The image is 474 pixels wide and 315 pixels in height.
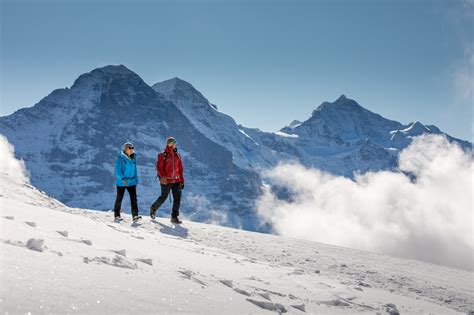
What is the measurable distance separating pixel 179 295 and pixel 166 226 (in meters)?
9.43

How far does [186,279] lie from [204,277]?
648 mm

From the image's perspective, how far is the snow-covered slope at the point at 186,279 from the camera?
159 inches

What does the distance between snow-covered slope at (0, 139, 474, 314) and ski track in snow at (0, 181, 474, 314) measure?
14 millimetres

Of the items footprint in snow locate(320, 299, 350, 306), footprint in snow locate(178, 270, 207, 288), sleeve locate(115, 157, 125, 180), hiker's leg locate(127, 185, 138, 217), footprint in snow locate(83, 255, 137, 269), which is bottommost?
footprint in snow locate(320, 299, 350, 306)

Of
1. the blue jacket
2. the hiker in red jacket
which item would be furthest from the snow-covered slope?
the blue jacket

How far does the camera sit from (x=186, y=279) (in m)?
5.71

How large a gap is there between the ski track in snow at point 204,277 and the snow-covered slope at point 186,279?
1 cm

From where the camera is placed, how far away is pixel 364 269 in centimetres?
1125

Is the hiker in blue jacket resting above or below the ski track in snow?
above

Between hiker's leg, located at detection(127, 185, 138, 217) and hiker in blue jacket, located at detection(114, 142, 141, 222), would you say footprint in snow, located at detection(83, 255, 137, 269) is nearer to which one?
hiker in blue jacket, located at detection(114, 142, 141, 222)

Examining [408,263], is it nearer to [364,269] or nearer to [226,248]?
[364,269]

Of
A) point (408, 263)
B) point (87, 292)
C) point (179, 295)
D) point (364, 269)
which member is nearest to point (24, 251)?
point (87, 292)

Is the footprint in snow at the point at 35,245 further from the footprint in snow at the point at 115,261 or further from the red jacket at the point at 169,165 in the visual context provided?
the red jacket at the point at 169,165

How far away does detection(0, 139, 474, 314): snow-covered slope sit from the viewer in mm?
4035
